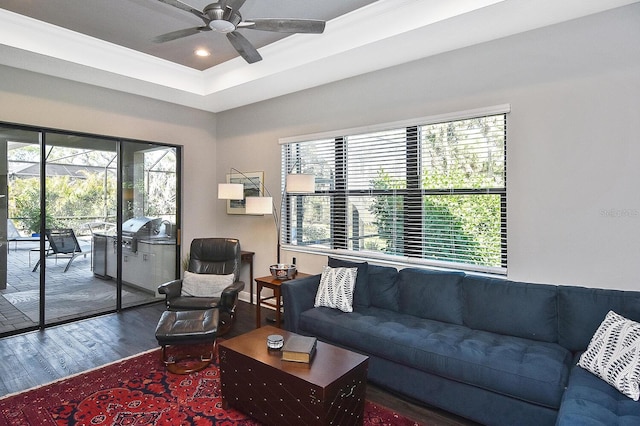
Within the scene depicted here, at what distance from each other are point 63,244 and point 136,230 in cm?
84

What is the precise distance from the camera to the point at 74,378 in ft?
9.69

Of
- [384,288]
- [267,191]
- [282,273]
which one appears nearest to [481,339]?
[384,288]

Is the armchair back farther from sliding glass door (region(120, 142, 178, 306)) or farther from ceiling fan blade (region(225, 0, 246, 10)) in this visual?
ceiling fan blade (region(225, 0, 246, 10))

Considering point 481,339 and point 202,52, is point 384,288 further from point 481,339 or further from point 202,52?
point 202,52

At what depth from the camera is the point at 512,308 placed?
272 centimetres

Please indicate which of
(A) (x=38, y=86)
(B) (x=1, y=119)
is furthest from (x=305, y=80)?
(B) (x=1, y=119)

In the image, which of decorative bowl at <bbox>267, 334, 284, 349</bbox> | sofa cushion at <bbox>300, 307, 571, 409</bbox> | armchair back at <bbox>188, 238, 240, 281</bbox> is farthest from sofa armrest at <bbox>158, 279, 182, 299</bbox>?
decorative bowl at <bbox>267, 334, 284, 349</bbox>

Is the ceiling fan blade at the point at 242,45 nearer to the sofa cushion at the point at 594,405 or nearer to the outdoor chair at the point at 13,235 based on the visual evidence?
the sofa cushion at the point at 594,405

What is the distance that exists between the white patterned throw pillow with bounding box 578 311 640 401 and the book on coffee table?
164cm

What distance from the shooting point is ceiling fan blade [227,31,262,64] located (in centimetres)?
273

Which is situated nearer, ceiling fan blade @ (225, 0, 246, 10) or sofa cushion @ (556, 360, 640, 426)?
sofa cushion @ (556, 360, 640, 426)

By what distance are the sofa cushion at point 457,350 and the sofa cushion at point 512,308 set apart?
0.29 ft

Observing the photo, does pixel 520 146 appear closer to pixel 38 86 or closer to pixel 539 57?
pixel 539 57

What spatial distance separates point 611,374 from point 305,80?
367 centimetres
